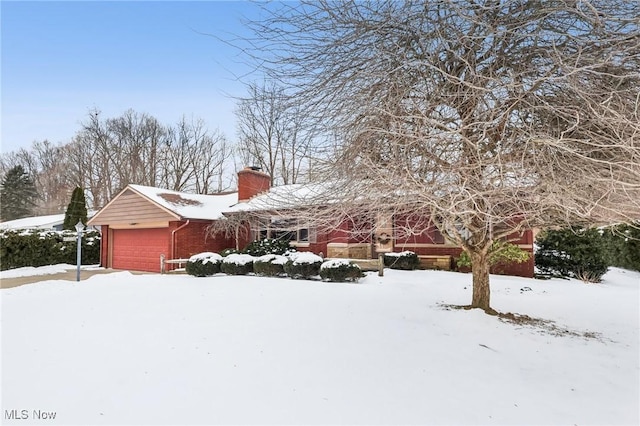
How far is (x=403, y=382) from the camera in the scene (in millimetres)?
3973

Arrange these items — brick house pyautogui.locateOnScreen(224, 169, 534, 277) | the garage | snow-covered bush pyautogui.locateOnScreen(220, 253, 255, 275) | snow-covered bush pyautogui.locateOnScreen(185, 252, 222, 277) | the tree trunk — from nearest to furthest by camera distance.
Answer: the tree trunk, snow-covered bush pyautogui.locateOnScreen(220, 253, 255, 275), snow-covered bush pyautogui.locateOnScreen(185, 252, 222, 277), brick house pyautogui.locateOnScreen(224, 169, 534, 277), the garage

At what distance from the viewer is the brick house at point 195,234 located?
573 inches

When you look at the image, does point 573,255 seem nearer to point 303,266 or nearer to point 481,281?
point 481,281

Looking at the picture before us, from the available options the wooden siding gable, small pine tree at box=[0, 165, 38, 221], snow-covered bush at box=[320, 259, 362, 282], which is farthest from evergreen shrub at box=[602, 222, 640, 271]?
small pine tree at box=[0, 165, 38, 221]

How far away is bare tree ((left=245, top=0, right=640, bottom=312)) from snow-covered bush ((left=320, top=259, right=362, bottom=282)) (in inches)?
204

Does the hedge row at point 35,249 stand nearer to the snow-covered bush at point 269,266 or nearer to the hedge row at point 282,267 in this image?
the hedge row at point 282,267

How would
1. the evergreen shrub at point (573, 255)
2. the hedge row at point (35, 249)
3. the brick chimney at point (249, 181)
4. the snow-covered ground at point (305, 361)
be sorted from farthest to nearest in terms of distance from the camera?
the brick chimney at point (249, 181)
the hedge row at point (35, 249)
the evergreen shrub at point (573, 255)
the snow-covered ground at point (305, 361)

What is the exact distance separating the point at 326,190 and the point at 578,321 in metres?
5.99

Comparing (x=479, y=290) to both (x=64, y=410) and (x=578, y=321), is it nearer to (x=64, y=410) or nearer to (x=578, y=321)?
(x=578, y=321)

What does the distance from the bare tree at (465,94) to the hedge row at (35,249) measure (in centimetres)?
1837

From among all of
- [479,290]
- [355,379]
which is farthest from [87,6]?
[479,290]

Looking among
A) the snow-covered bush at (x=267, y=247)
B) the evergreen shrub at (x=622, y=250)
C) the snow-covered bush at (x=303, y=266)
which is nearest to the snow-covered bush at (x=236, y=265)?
the snow-covered bush at (x=303, y=266)

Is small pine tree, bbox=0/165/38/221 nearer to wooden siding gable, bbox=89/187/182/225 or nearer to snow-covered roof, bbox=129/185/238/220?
wooden siding gable, bbox=89/187/182/225

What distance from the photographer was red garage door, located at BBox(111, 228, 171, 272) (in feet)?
54.7
